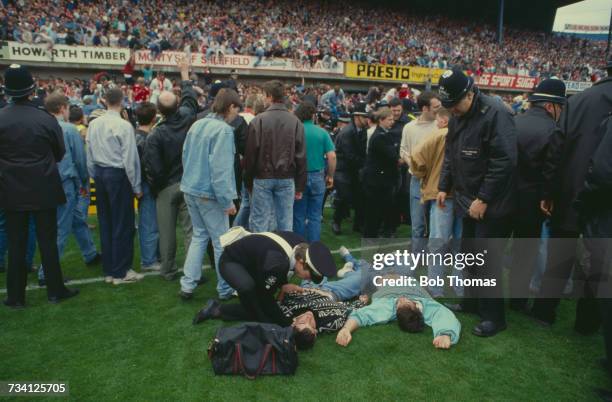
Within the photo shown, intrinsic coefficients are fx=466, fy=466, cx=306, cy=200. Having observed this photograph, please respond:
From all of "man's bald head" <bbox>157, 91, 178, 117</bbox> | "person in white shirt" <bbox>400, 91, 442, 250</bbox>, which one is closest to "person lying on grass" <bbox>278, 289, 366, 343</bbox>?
"person in white shirt" <bbox>400, 91, 442, 250</bbox>

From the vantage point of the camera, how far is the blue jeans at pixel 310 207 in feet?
18.9

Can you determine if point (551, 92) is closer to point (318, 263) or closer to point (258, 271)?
point (318, 263)

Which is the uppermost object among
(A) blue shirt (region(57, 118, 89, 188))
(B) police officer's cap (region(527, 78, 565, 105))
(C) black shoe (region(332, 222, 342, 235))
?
(B) police officer's cap (region(527, 78, 565, 105))

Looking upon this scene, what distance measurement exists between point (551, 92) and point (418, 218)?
1881mm

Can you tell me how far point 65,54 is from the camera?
21516 millimetres

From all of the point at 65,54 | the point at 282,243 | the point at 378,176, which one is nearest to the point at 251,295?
the point at 282,243

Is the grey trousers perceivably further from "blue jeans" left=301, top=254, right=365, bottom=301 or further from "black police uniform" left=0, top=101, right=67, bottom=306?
"blue jeans" left=301, top=254, right=365, bottom=301

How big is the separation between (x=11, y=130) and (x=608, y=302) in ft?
16.0

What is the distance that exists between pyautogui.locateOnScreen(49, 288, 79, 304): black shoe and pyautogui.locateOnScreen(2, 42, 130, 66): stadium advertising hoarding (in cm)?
2012

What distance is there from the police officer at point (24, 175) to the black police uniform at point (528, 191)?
166 inches

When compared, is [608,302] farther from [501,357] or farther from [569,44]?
[569,44]

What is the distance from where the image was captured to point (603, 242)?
3.08 m

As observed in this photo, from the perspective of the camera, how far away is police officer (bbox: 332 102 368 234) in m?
6.79

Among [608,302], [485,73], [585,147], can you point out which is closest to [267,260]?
[608,302]
